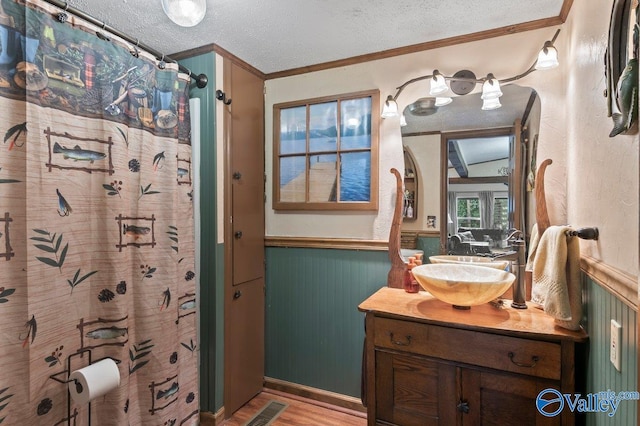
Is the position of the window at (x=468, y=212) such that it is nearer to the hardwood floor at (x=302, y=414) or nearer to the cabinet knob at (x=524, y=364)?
the cabinet knob at (x=524, y=364)

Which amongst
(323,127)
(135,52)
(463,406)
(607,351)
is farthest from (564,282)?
(135,52)

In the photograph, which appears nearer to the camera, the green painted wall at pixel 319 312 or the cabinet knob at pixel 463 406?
the cabinet knob at pixel 463 406

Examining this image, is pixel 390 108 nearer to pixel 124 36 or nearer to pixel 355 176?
pixel 355 176

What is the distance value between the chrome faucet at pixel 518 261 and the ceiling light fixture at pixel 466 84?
70cm

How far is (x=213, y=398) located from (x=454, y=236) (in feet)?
5.52

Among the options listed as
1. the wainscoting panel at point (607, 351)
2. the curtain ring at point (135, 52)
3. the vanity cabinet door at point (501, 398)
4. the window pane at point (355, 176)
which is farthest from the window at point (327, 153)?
the wainscoting panel at point (607, 351)

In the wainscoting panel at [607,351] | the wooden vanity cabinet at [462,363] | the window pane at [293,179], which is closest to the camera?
the wainscoting panel at [607,351]

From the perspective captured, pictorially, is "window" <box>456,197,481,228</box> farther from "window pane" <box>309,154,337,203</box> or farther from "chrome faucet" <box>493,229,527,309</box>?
"window pane" <box>309,154,337,203</box>

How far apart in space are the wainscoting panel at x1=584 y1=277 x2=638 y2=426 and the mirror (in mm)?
583

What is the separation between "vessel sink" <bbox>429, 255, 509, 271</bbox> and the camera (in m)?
1.68

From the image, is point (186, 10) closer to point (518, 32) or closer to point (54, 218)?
point (54, 218)

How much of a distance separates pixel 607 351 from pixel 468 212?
0.93m

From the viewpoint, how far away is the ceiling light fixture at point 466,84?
5.02 feet

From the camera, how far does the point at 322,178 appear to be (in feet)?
7.11
